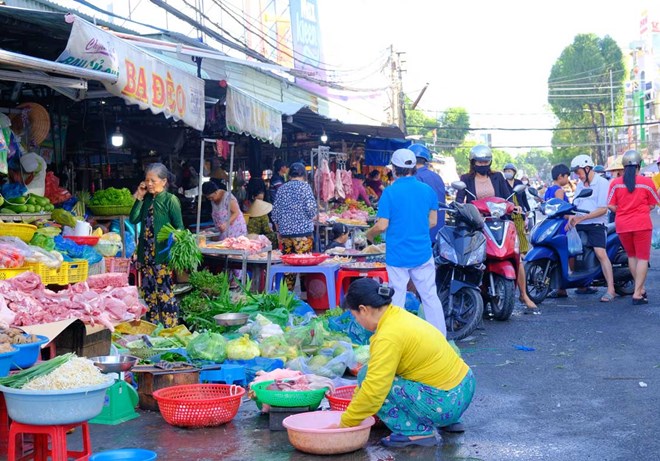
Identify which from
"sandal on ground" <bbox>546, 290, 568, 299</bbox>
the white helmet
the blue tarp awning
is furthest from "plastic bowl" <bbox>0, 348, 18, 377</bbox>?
the blue tarp awning

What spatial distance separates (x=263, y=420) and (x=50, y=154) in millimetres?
6455

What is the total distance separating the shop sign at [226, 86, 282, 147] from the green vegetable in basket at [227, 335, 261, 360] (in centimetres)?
413

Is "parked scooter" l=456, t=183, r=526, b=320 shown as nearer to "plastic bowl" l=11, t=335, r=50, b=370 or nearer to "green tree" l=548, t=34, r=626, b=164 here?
"plastic bowl" l=11, t=335, r=50, b=370

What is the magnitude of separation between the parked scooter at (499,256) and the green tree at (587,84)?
7141 centimetres

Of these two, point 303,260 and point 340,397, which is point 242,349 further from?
point 303,260

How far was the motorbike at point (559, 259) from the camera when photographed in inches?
457

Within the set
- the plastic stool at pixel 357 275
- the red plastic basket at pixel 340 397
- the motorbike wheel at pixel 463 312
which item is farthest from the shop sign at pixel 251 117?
the red plastic basket at pixel 340 397

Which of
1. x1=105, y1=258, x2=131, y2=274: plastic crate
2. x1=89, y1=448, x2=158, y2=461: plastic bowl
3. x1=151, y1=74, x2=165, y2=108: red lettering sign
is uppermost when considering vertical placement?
x1=151, y1=74, x2=165, y2=108: red lettering sign

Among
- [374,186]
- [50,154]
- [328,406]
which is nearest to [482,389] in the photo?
[328,406]

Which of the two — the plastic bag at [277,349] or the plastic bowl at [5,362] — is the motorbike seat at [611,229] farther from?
the plastic bowl at [5,362]

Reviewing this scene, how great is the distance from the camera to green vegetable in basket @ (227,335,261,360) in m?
7.23

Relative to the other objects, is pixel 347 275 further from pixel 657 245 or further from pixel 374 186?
pixel 374 186

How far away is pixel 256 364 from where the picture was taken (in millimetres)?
7172

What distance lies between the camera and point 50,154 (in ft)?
36.9
